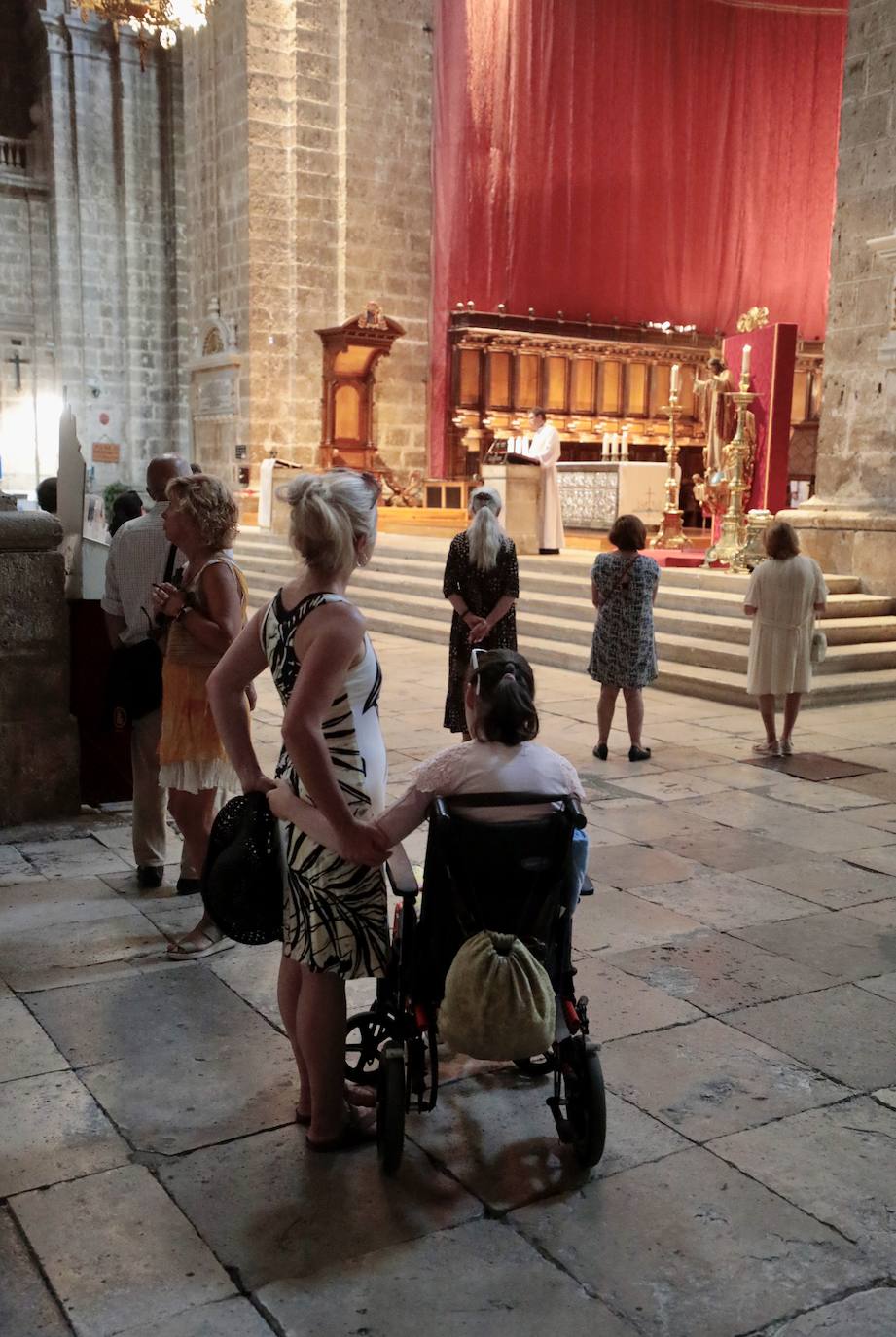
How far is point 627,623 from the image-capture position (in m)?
6.05

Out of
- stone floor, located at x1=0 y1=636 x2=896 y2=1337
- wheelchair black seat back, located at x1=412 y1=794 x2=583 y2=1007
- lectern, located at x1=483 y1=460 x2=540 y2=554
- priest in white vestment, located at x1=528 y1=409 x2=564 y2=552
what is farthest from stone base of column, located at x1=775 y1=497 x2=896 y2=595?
wheelchair black seat back, located at x1=412 y1=794 x2=583 y2=1007

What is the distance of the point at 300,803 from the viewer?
2312mm

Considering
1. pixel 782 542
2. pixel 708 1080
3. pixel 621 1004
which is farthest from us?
pixel 782 542

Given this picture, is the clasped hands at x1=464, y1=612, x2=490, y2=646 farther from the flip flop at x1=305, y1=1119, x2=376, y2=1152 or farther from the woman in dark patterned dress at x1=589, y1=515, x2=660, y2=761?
the flip flop at x1=305, y1=1119, x2=376, y2=1152

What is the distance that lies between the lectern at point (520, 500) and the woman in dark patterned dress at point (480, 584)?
567 cm

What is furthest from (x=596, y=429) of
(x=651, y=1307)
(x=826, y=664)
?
(x=651, y=1307)

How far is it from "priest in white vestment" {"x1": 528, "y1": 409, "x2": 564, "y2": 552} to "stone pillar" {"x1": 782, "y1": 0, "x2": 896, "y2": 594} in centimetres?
261

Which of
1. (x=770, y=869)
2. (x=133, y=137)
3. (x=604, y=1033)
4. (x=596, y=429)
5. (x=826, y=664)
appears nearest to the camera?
(x=604, y=1033)

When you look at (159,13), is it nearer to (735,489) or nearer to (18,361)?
(735,489)

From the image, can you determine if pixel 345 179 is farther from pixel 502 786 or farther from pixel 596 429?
pixel 502 786

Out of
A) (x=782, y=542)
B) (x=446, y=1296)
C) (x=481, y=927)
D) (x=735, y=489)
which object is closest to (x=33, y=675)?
(x=481, y=927)

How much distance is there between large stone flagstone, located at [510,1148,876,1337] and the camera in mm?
1994

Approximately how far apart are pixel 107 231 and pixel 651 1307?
20.9 m

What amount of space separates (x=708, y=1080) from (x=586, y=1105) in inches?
22.6
